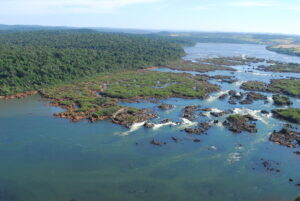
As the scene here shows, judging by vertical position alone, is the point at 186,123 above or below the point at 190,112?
below

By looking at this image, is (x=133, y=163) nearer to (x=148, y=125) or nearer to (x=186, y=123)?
(x=148, y=125)

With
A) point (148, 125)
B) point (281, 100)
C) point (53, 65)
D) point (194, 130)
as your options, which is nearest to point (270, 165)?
point (194, 130)

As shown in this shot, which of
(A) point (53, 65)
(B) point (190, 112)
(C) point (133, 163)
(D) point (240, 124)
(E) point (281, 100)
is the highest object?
(A) point (53, 65)

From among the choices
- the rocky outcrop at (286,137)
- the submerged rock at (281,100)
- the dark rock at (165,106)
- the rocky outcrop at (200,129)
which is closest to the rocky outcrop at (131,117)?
the dark rock at (165,106)

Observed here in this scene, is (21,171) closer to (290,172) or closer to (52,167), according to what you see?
(52,167)

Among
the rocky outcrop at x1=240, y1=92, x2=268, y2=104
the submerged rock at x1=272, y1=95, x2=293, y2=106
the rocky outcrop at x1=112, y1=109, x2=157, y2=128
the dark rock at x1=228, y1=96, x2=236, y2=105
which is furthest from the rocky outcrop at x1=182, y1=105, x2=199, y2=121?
the submerged rock at x1=272, y1=95, x2=293, y2=106

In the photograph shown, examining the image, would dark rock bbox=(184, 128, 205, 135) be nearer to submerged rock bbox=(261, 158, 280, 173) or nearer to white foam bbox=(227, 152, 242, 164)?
white foam bbox=(227, 152, 242, 164)
